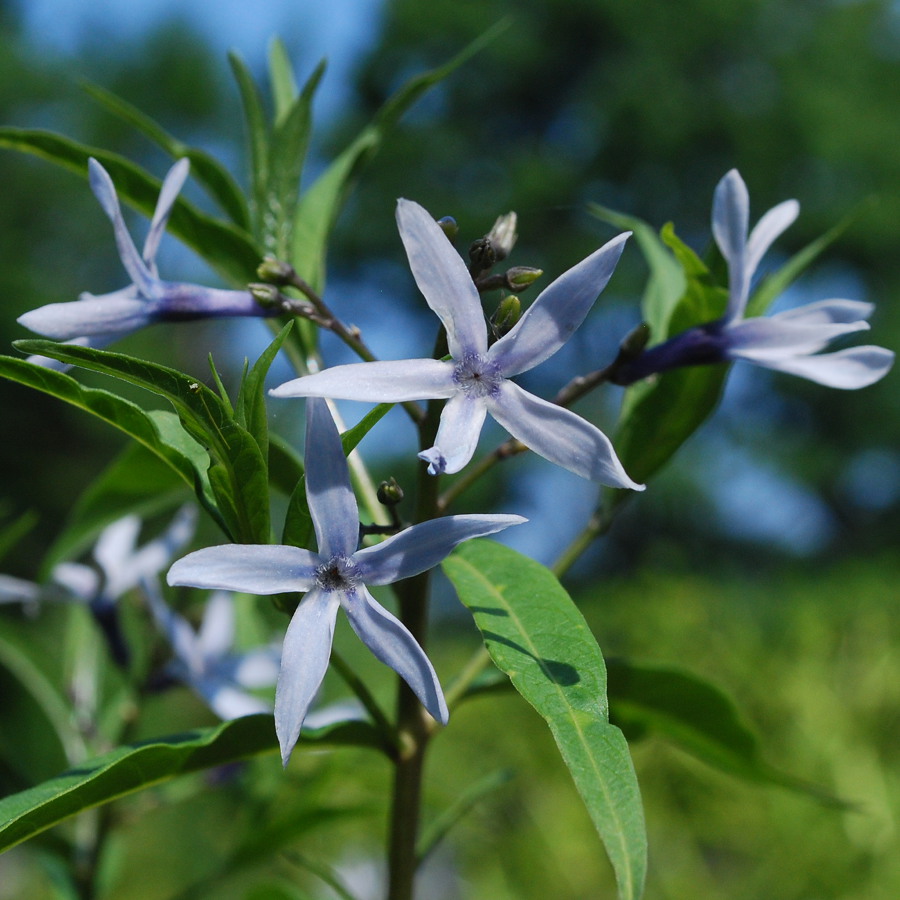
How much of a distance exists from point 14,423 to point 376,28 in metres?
8.50

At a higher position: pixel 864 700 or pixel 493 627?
pixel 493 627

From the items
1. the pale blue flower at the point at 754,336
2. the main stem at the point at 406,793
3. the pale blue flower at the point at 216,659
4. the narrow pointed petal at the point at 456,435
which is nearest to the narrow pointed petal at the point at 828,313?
the pale blue flower at the point at 754,336

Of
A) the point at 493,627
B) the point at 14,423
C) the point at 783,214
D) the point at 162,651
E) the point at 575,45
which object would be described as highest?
the point at 783,214

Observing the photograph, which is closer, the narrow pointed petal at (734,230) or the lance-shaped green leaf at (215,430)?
the lance-shaped green leaf at (215,430)

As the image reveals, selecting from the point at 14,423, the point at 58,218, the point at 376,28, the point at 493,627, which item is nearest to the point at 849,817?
the point at 493,627

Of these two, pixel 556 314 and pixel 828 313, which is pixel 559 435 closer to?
pixel 556 314

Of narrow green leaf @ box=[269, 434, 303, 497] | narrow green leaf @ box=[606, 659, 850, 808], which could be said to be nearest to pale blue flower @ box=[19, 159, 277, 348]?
narrow green leaf @ box=[269, 434, 303, 497]

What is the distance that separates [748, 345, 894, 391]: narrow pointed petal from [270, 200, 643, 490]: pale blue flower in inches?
7.8

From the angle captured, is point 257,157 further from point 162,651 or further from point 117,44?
point 117,44

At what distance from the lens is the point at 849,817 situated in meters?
2.04

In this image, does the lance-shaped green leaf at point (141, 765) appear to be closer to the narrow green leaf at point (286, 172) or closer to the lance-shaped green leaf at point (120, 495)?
the lance-shaped green leaf at point (120, 495)

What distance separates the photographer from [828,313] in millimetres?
676

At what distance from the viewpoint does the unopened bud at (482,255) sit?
0.60 metres

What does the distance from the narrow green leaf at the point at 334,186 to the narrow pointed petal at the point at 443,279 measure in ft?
1.10
